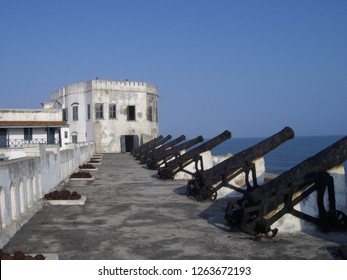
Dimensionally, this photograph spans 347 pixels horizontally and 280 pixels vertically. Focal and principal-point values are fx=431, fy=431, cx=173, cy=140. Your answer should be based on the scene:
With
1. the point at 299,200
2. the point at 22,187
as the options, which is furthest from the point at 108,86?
the point at 299,200

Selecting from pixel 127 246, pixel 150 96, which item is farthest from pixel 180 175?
pixel 150 96

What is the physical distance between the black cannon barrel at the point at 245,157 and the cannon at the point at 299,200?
2486 millimetres

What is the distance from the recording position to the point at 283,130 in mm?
9664

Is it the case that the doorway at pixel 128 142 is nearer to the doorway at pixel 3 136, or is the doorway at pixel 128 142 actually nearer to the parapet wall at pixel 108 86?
the parapet wall at pixel 108 86

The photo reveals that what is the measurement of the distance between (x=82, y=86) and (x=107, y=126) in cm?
521

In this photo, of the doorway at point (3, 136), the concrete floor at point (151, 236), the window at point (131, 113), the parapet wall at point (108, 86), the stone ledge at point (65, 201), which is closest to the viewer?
the concrete floor at point (151, 236)

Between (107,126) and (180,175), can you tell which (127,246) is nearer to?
(180,175)

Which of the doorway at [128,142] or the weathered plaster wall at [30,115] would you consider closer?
the weathered plaster wall at [30,115]

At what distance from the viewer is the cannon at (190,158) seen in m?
13.9

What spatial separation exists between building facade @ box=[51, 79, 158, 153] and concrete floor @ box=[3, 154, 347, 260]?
103 feet

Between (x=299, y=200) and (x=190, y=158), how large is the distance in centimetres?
799

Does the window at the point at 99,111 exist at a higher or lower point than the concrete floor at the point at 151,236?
higher

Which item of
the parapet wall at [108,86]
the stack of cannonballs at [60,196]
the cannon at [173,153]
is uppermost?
the parapet wall at [108,86]

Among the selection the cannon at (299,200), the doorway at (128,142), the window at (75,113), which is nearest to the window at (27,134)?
the window at (75,113)
